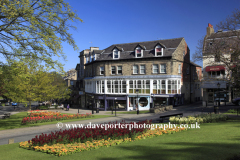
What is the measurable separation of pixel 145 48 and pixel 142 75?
18.0ft

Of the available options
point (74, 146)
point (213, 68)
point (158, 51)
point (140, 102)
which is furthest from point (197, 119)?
point (213, 68)

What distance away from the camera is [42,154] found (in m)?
9.29

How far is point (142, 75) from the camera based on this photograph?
38.5 metres

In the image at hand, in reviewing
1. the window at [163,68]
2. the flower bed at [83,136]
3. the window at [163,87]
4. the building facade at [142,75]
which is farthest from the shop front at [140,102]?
the flower bed at [83,136]

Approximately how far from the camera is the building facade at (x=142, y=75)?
121 ft

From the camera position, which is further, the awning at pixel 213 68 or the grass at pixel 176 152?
the awning at pixel 213 68

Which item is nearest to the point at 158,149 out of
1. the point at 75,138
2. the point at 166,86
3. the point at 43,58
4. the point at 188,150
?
the point at 188,150

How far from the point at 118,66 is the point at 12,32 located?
27.3 metres

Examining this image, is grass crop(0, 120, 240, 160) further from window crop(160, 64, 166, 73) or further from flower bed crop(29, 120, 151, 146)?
window crop(160, 64, 166, 73)

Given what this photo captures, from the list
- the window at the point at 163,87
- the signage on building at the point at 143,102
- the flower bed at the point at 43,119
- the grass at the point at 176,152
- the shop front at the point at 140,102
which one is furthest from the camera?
the signage on building at the point at 143,102

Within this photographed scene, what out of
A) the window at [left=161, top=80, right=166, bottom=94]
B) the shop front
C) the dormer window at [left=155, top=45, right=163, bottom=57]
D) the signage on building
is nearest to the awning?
the window at [left=161, top=80, right=166, bottom=94]

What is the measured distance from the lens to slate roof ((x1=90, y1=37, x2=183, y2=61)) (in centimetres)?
3744

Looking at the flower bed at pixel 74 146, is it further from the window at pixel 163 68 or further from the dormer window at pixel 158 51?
the dormer window at pixel 158 51

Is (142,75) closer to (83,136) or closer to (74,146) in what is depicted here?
(83,136)
